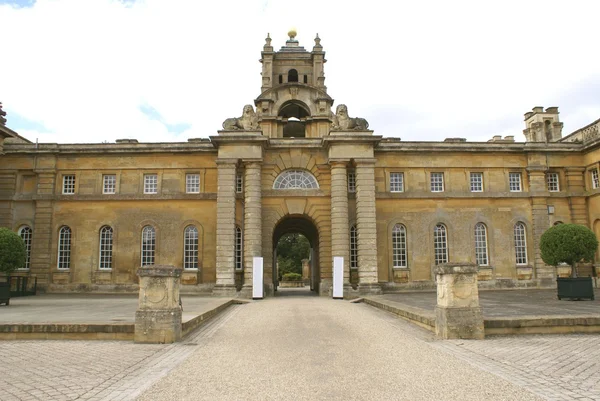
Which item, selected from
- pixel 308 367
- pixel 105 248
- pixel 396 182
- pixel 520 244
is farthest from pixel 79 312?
pixel 520 244

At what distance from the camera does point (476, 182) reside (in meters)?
29.4

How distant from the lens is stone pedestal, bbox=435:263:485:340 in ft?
35.1

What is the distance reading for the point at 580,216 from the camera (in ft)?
96.3

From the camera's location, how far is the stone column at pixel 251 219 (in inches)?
992

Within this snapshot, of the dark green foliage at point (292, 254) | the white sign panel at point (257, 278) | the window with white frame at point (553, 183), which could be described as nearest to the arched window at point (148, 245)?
the white sign panel at point (257, 278)

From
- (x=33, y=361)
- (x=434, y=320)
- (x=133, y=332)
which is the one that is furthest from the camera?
(x=434, y=320)

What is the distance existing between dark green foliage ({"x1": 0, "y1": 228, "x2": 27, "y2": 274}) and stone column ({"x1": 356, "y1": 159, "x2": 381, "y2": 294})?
52.5 feet

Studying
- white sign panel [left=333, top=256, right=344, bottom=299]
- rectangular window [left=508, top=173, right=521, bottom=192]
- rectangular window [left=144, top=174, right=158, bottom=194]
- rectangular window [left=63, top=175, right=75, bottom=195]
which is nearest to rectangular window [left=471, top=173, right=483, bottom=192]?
rectangular window [left=508, top=173, right=521, bottom=192]

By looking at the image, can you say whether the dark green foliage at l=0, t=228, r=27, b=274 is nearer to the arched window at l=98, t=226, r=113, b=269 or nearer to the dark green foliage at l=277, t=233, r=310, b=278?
the arched window at l=98, t=226, r=113, b=269

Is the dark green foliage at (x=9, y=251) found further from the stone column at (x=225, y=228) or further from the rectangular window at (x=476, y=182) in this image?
the rectangular window at (x=476, y=182)

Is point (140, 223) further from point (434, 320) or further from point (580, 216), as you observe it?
point (580, 216)

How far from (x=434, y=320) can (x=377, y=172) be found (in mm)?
17635

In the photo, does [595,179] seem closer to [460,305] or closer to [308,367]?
[460,305]

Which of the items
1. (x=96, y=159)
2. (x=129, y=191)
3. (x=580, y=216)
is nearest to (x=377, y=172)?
(x=580, y=216)
